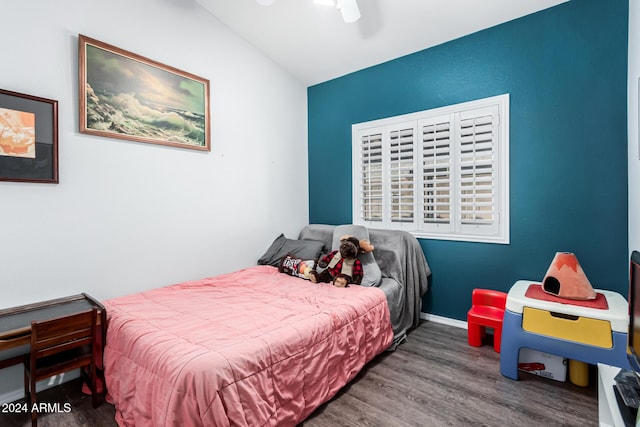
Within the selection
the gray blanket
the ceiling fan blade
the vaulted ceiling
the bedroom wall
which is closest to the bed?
the gray blanket

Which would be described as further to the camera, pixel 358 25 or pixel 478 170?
pixel 358 25

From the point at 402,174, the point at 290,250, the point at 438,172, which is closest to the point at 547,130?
the point at 438,172

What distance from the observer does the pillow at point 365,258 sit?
8.81 ft

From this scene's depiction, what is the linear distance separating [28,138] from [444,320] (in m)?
3.56

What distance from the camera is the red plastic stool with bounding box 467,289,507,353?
8.09ft

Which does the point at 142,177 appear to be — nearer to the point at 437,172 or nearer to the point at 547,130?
the point at 437,172

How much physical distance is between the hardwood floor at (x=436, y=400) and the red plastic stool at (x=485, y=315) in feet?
0.63

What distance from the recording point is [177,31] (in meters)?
2.73

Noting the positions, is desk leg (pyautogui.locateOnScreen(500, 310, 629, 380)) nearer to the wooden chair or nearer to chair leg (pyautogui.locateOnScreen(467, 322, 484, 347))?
chair leg (pyautogui.locateOnScreen(467, 322, 484, 347))

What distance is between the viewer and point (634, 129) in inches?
79.5

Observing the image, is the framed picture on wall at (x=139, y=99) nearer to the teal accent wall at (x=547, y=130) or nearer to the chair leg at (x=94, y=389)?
the chair leg at (x=94, y=389)

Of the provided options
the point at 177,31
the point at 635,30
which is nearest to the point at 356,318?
the point at 635,30

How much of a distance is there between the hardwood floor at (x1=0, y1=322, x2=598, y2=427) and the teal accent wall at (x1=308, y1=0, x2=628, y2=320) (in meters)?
0.80

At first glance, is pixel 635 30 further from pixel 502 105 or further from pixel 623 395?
pixel 623 395
